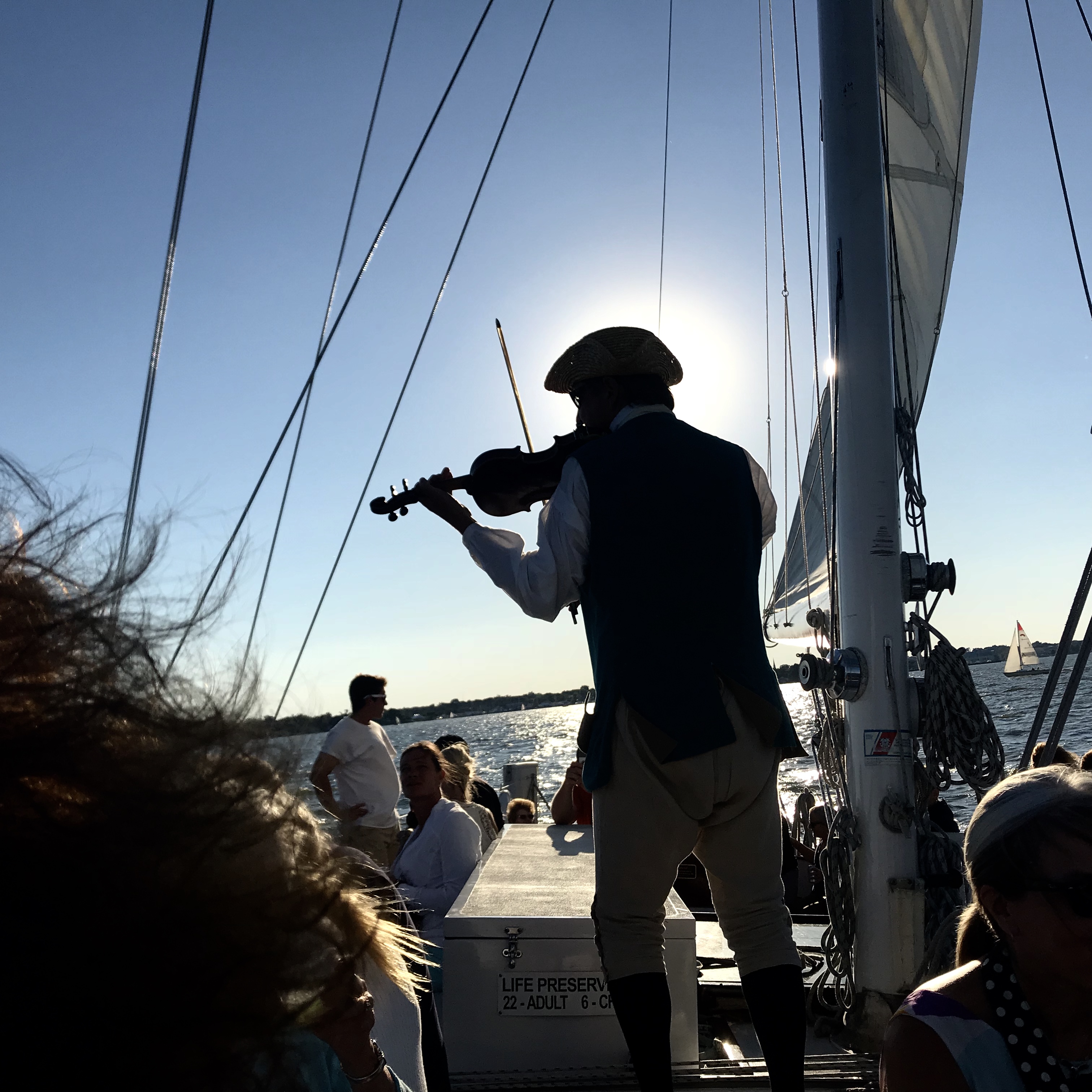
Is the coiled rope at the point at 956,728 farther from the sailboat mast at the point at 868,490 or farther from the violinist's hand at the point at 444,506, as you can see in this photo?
the violinist's hand at the point at 444,506

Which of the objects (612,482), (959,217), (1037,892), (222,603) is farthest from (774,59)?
(222,603)

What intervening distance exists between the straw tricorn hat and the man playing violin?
17 centimetres

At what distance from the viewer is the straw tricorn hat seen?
1974mm

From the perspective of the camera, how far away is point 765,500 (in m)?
2.01

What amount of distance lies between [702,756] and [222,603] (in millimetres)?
1279

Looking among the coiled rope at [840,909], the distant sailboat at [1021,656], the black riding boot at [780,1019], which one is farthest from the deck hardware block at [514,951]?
the distant sailboat at [1021,656]

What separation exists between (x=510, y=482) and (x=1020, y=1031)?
1.85 metres

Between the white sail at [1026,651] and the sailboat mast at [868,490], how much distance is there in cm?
3521

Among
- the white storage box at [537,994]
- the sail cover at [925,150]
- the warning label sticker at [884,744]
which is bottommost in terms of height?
the white storage box at [537,994]

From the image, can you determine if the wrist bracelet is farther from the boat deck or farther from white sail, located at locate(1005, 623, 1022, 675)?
white sail, located at locate(1005, 623, 1022, 675)

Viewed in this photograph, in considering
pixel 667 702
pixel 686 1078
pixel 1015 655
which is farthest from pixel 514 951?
pixel 1015 655

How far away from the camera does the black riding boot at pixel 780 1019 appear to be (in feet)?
5.24

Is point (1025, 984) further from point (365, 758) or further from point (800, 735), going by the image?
point (800, 735)

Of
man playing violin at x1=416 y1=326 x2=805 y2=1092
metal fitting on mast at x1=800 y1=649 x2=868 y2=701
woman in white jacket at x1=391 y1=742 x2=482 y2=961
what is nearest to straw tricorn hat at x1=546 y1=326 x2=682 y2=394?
man playing violin at x1=416 y1=326 x2=805 y2=1092
